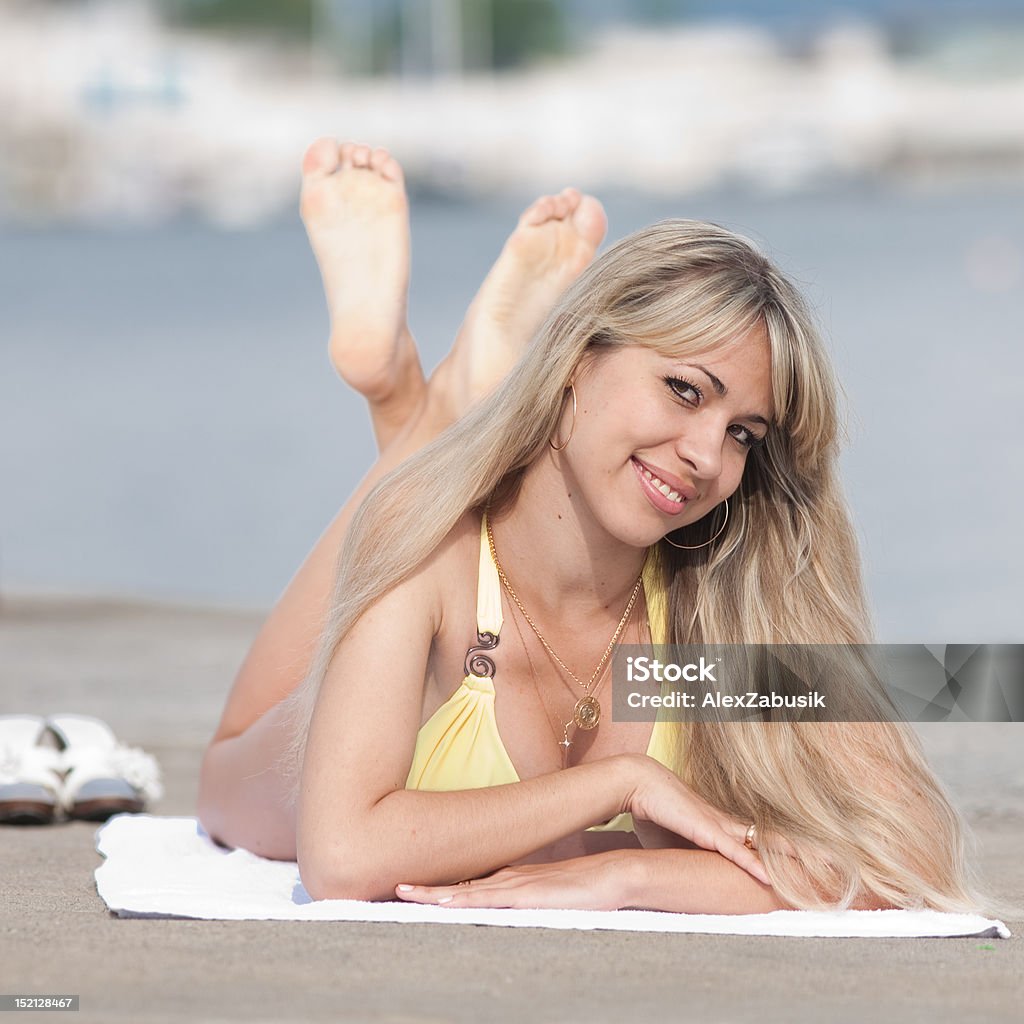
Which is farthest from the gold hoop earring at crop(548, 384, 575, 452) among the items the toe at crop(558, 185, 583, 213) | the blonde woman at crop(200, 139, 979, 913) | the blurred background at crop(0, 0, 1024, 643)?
the blurred background at crop(0, 0, 1024, 643)

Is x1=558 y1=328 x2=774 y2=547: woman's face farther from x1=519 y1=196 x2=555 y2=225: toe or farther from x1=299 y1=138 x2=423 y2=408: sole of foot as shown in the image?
x1=519 y1=196 x2=555 y2=225: toe

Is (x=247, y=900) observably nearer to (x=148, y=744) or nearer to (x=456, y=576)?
(x=456, y=576)

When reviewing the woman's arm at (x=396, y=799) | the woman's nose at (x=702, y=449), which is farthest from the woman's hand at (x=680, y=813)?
the woman's nose at (x=702, y=449)

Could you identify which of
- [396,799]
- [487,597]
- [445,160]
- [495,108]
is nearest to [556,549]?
[487,597]

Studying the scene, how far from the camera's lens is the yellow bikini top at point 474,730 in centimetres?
248

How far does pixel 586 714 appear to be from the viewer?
102 inches

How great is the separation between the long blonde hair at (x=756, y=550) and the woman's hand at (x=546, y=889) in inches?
8.5

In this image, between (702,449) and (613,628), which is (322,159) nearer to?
(613,628)

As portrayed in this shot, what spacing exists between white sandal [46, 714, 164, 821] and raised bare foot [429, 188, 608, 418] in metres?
0.89

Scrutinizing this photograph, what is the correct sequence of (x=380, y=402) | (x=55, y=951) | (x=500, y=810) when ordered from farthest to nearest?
(x=380, y=402) → (x=500, y=810) → (x=55, y=951)

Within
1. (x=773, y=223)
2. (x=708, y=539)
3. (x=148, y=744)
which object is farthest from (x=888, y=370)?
(x=773, y=223)

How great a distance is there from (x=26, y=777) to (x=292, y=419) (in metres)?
11.2

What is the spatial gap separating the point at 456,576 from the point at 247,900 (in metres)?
0.51

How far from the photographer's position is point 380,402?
3475 mm
